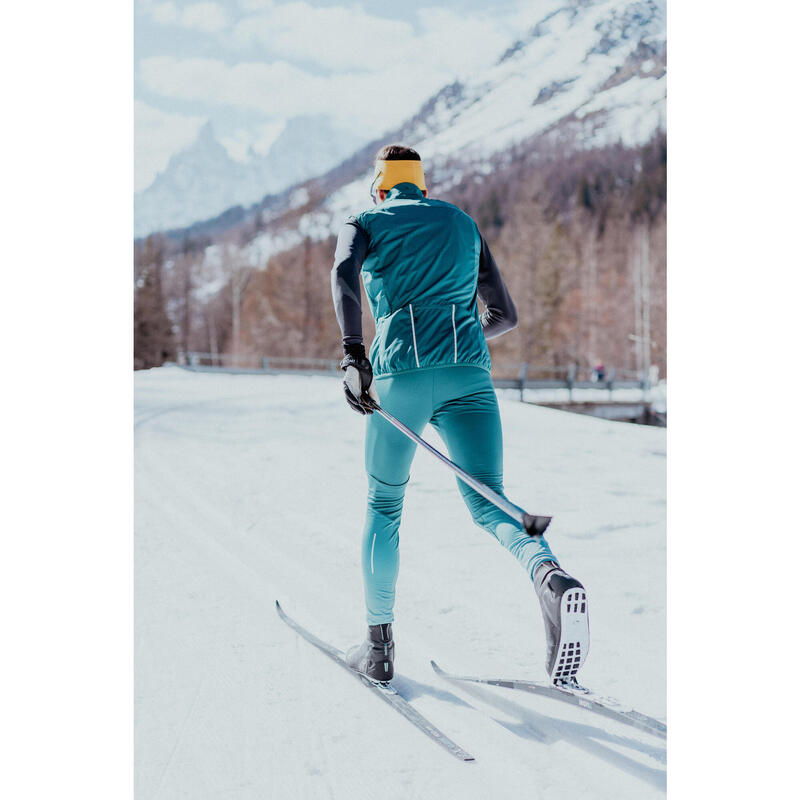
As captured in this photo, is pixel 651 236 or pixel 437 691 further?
pixel 651 236

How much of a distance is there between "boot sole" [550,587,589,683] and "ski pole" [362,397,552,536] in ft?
0.47

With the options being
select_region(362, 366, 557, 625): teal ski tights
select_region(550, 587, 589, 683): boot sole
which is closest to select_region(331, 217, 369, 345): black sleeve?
select_region(362, 366, 557, 625): teal ski tights

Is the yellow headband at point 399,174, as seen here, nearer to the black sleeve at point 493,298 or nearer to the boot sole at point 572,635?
the black sleeve at point 493,298

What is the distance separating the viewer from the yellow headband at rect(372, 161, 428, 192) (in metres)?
1.86

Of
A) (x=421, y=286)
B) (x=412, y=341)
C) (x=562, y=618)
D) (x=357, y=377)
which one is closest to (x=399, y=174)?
(x=421, y=286)

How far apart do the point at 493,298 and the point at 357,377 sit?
470 mm

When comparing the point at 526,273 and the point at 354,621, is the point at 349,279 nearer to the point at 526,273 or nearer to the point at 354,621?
the point at 354,621

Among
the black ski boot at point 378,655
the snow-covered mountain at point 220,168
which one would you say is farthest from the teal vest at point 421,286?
the snow-covered mountain at point 220,168

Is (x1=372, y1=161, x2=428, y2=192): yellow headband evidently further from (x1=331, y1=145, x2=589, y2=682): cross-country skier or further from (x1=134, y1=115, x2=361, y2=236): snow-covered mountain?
(x1=134, y1=115, x2=361, y2=236): snow-covered mountain

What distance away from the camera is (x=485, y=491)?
1.62m
